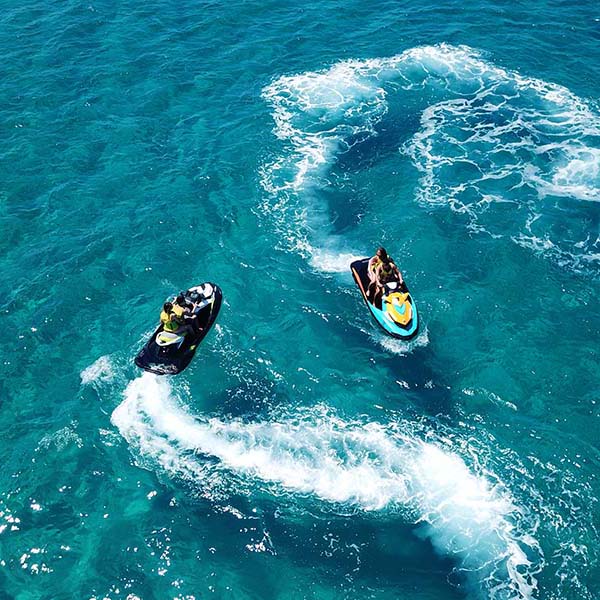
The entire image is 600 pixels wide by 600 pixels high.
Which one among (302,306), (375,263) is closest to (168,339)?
(302,306)

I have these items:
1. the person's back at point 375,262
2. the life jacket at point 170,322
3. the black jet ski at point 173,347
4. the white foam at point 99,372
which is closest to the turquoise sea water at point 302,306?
the white foam at point 99,372

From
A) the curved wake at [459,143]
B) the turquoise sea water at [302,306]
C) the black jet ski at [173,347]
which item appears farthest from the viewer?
the curved wake at [459,143]

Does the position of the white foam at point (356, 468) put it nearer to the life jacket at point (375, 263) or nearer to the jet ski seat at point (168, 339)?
the jet ski seat at point (168, 339)

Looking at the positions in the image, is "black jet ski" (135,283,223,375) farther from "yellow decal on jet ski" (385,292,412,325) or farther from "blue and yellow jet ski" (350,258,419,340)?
"yellow decal on jet ski" (385,292,412,325)

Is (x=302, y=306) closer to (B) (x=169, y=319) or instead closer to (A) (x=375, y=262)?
(A) (x=375, y=262)

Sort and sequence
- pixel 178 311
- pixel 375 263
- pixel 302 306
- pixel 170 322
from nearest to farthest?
pixel 170 322
pixel 178 311
pixel 375 263
pixel 302 306

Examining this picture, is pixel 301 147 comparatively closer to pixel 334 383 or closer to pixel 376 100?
pixel 376 100

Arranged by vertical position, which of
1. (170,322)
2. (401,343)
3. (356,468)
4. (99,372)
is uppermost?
(170,322)
